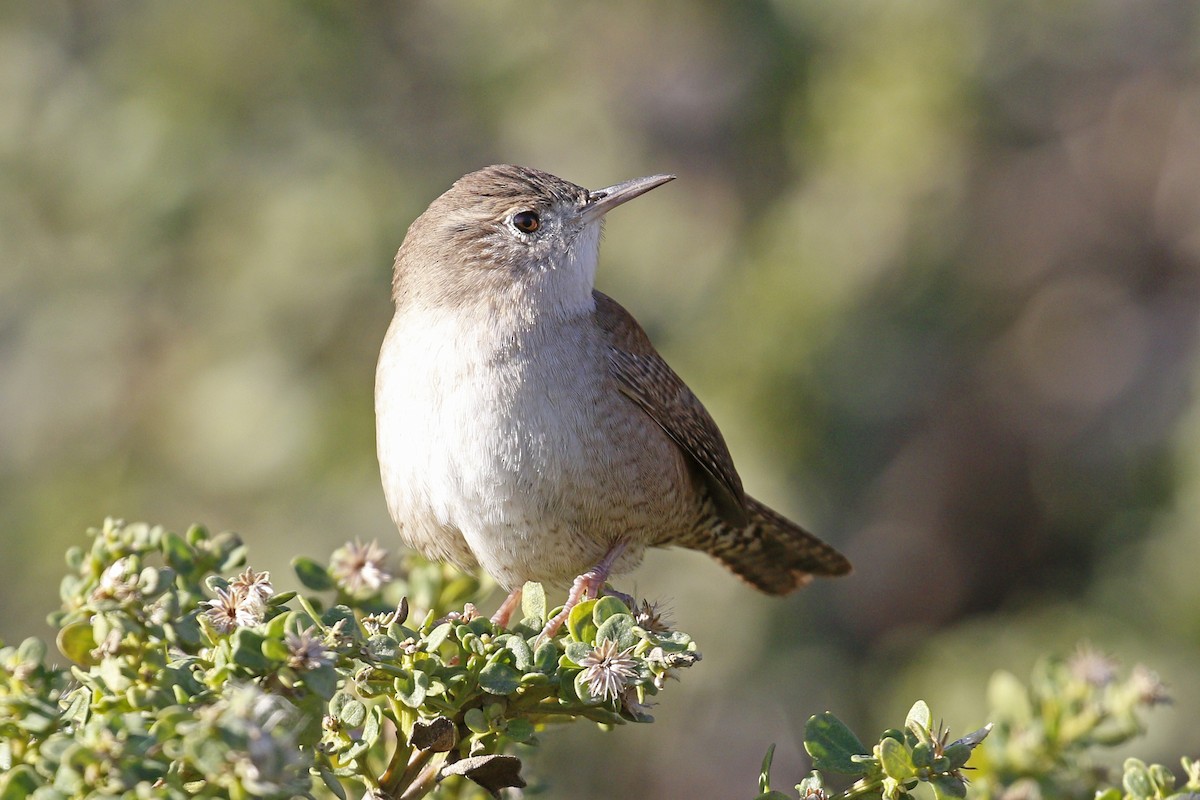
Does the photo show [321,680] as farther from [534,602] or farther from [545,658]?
[534,602]

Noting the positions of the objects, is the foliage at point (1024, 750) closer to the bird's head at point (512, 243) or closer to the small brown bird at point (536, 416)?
the small brown bird at point (536, 416)

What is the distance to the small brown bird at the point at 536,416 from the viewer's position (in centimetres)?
354

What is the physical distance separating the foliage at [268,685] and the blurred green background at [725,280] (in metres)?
2.91

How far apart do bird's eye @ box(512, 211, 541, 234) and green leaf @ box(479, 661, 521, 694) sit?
2272mm

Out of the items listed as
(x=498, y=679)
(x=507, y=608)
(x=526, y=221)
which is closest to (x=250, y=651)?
(x=498, y=679)

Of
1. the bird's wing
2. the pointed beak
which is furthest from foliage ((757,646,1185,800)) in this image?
the pointed beak

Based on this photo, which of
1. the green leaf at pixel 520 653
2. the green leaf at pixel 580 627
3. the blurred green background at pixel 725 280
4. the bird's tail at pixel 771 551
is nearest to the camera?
the green leaf at pixel 520 653

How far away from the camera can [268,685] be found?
1.81 meters

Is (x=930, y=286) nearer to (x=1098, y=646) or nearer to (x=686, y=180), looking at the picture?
(x=686, y=180)

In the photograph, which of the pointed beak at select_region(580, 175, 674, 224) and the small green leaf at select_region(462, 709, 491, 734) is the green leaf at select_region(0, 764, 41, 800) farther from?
the pointed beak at select_region(580, 175, 674, 224)

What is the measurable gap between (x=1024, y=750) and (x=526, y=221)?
7.76 feet

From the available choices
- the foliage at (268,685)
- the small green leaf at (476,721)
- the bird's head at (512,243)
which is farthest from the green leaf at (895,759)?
the bird's head at (512,243)

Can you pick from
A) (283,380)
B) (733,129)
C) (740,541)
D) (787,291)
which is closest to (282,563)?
(283,380)

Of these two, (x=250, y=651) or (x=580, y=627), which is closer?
(x=250, y=651)
